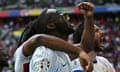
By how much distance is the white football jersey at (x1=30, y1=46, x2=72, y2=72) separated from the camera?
2.36 meters

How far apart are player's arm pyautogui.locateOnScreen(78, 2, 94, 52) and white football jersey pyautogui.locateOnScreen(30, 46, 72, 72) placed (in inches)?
9.4

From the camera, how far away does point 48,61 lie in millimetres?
2383

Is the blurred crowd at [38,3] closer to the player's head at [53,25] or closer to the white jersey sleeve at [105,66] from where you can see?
the white jersey sleeve at [105,66]

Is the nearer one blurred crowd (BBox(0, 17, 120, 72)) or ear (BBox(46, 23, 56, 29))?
ear (BBox(46, 23, 56, 29))

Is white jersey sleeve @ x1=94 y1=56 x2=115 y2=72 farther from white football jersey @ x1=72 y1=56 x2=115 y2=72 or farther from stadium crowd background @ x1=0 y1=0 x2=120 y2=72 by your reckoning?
stadium crowd background @ x1=0 y1=0 x2=120 y2=72

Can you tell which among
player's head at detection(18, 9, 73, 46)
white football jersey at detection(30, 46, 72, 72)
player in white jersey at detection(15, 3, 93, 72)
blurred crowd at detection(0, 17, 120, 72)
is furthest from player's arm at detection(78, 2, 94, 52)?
blurred crowd at detection(0, 17, 120, 72)

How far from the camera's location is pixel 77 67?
10.7ft

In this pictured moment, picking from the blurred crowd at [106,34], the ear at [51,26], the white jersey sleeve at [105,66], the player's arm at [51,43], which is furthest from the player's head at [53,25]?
the blurred crowd at [106,34]

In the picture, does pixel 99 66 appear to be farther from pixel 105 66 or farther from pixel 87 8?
pixel 87 8

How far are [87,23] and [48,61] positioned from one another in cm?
35

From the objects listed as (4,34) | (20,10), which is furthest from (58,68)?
(20,10)

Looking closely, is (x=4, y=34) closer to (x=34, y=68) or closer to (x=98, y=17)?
(x=98, y=17)

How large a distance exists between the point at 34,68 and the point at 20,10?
24985mm

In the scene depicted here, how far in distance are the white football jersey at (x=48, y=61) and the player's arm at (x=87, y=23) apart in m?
0.24
